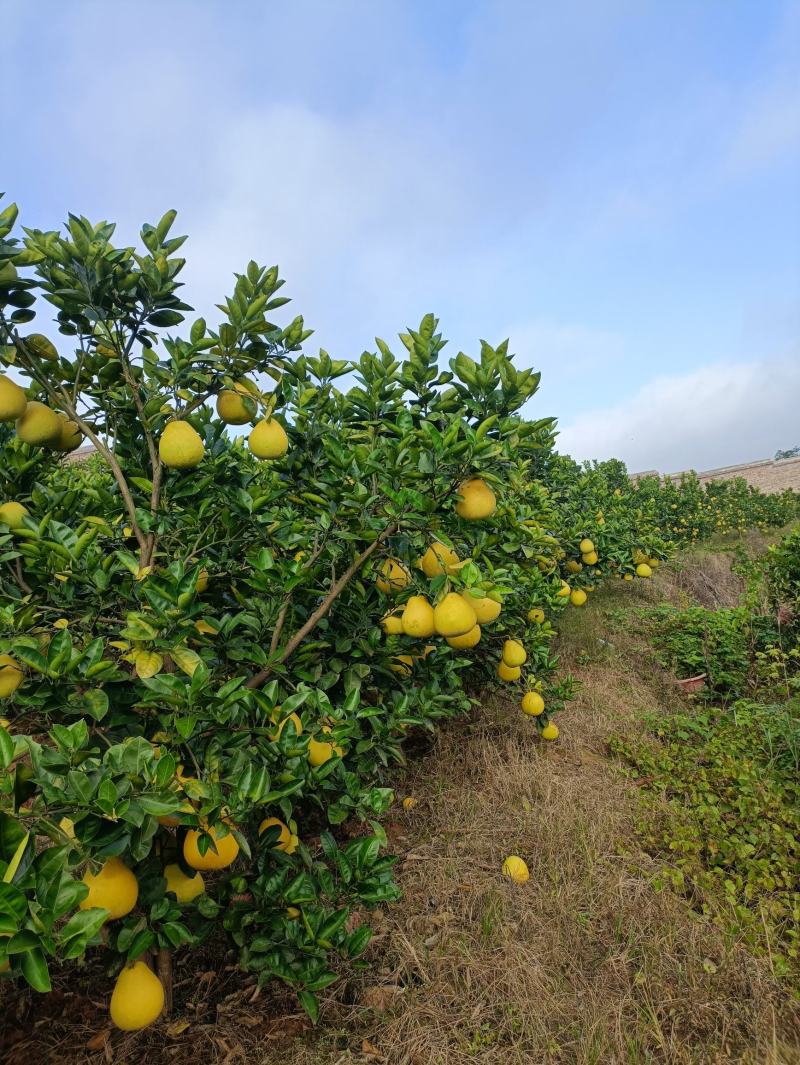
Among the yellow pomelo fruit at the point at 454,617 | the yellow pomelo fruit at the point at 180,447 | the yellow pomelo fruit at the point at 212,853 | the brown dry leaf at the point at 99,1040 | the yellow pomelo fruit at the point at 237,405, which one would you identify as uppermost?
the yellow pomelo fruit at the point at 237,405

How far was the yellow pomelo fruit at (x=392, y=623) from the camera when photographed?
206 cm

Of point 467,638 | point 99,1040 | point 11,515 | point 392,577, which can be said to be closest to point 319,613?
point 392,577

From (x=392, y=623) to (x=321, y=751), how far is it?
57 cm

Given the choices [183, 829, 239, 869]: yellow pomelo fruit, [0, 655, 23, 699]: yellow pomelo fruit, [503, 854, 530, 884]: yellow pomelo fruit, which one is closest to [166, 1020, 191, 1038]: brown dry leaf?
[183, 829, 239, 869]: yellow pomelo fruit

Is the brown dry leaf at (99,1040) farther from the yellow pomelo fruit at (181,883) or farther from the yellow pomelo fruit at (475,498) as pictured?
the yellow pomelo fruit at (475,498)

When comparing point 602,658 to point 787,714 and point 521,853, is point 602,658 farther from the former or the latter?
point 521,853

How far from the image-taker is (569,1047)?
1.71m

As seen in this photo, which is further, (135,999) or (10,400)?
(10,400)

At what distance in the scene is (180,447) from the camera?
61.2 inches

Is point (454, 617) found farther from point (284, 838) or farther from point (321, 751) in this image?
point (284, 838)

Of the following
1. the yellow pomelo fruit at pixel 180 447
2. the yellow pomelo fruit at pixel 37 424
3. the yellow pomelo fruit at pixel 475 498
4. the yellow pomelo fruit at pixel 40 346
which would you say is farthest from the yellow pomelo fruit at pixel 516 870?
the yellow pomelo fruit at pixel 40 346

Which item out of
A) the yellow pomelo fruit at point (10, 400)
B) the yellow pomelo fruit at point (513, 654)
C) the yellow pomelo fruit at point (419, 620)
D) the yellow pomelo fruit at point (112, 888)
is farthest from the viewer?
the yellow pomelo fruit at point (513, 654)

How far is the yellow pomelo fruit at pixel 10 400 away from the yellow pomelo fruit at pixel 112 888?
1138 mm

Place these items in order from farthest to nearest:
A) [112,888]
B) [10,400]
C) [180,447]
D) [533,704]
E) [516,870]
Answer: [533,704] → [516,870] → [180,447] → [10,400] → [112,888]
